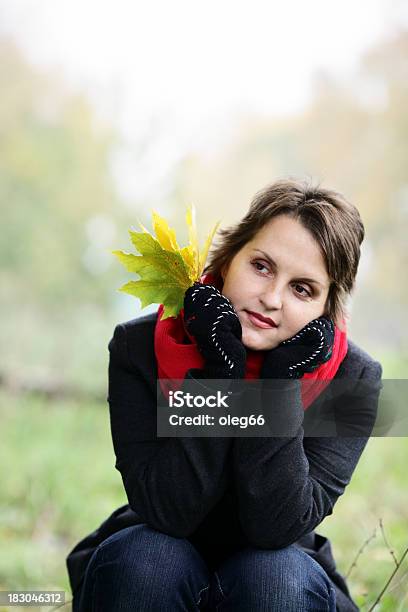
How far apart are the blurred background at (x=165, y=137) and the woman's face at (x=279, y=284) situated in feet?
10.5

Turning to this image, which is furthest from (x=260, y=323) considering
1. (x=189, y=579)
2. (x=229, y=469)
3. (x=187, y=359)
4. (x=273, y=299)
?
(x=189, y=579)

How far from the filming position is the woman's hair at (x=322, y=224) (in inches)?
54.2

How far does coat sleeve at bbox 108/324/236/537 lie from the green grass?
2.08 ft

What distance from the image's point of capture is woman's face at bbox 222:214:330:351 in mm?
Answer: 1363

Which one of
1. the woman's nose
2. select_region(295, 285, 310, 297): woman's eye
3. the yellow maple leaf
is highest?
the yellow maple leaf

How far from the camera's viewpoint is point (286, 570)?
1276mm

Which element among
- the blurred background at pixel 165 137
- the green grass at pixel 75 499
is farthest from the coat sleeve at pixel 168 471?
the blurred background at pixel 165 137

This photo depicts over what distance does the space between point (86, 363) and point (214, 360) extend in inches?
142

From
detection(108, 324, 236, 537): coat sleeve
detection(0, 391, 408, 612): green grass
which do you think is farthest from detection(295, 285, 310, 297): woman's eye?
detection(0, 391, 408, 612): green grass

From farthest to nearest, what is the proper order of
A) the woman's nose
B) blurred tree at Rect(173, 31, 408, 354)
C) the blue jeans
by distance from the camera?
1. blurred tree at Rect(173, 31, 408, 354)
2. the woman's nose
3. the blue jeans

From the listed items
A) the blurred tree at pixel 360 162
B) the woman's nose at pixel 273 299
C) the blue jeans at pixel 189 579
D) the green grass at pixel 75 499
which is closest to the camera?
the blue jeans at pixel 189 579

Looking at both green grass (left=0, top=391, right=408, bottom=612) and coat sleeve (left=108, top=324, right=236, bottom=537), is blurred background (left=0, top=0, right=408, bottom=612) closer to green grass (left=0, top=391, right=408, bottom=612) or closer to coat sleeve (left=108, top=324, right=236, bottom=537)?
green grass (left=0, top=391, right=408, bottom=612)

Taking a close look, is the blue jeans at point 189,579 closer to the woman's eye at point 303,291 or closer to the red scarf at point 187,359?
the red scarf at point 187,359

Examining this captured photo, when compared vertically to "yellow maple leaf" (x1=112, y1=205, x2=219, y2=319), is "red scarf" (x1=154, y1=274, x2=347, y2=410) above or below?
below
